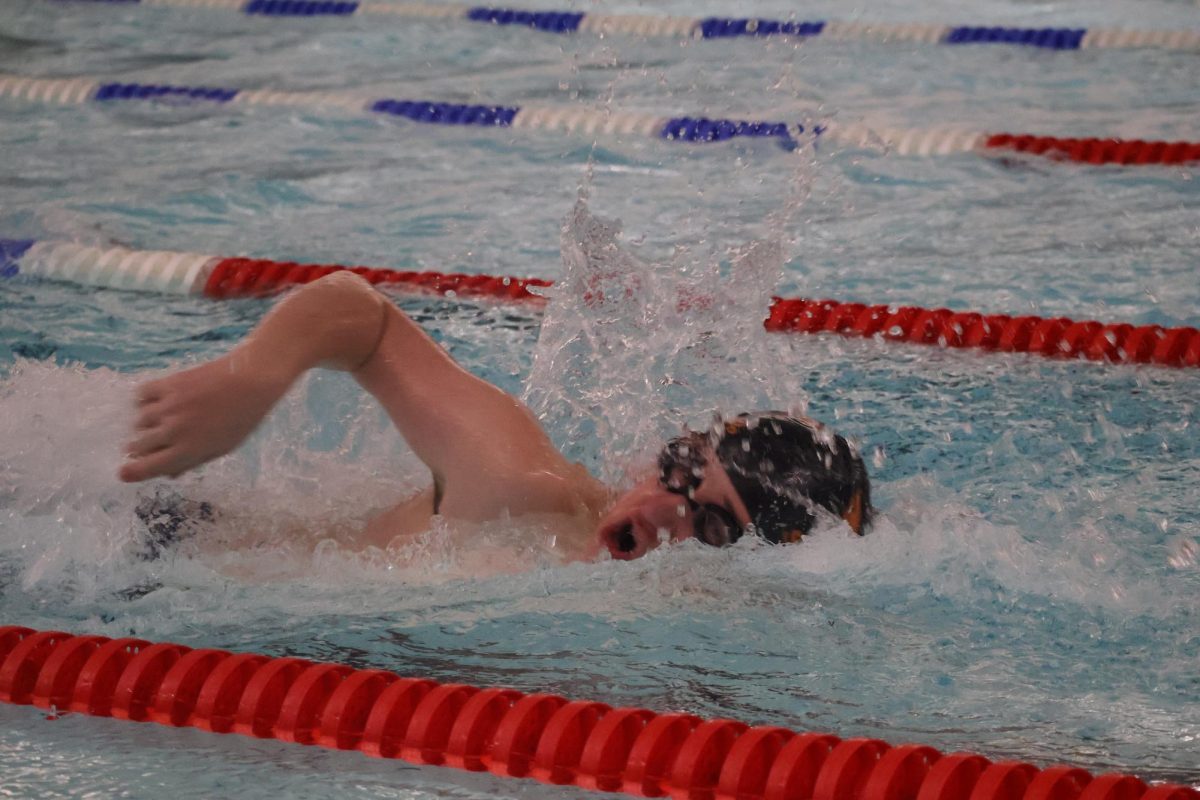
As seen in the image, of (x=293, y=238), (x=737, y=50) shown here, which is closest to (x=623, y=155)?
(x=293, y=238)

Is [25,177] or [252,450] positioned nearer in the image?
[252,450]

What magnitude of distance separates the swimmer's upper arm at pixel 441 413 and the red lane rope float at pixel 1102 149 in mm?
3966

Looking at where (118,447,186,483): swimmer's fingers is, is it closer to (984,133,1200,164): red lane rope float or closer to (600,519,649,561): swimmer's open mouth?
(600,519,649,561): swimmer's open mouth

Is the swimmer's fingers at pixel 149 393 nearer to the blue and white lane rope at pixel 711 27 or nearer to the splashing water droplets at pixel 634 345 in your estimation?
the splashing water droplets at pixel 634 345

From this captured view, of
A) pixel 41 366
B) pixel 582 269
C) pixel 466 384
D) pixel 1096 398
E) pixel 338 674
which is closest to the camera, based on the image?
pixel 338 674

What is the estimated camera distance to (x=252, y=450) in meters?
2.95

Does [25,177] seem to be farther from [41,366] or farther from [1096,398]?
[1096,398]

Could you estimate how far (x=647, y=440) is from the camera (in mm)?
3088

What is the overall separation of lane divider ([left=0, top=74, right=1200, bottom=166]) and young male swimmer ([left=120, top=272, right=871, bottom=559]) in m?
3.46

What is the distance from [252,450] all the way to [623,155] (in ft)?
11.4

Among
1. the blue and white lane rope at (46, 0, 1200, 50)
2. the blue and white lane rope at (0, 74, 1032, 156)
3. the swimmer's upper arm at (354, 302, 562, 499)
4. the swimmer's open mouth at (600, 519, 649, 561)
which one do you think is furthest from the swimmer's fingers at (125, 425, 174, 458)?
the blue and white lane rope at (46, 0, 1200, 50)

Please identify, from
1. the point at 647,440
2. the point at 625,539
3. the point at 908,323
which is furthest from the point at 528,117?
the point at 625,539

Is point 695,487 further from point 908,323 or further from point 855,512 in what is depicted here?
point 908,323

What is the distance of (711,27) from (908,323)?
4.65 metres
